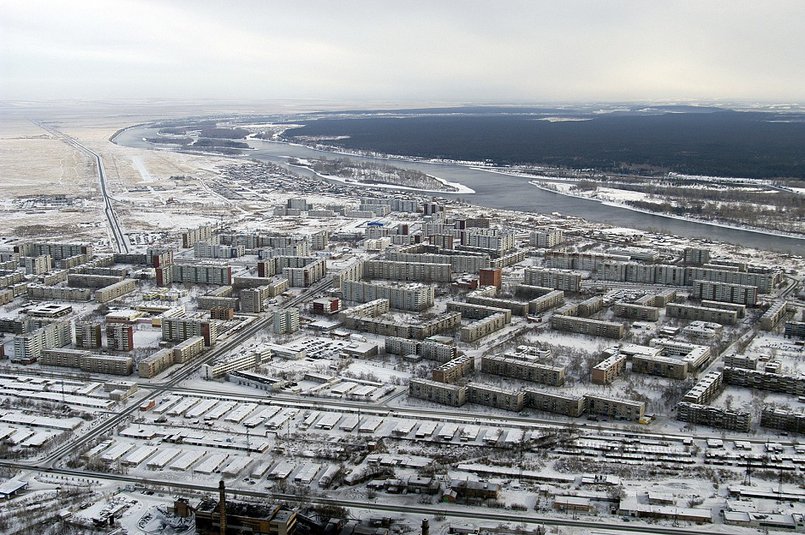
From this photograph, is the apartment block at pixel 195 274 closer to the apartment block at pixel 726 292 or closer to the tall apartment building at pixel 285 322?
the tall apartment building at pixel 285 322

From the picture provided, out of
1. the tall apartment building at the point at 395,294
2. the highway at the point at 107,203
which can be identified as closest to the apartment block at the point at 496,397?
the tall apartment building at the point at 395,294

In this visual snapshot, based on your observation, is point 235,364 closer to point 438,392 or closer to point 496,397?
point 438,392

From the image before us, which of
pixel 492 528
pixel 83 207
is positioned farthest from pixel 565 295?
pixel 83 207

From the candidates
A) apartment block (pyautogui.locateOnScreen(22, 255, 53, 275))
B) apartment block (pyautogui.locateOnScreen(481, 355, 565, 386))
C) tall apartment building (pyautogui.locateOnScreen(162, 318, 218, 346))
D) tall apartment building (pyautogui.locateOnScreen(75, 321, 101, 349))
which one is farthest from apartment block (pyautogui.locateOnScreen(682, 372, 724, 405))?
apartment block (pyautogui.locateOnScreen(22, 255, 53, 275))

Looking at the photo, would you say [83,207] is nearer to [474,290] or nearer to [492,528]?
[474,290]

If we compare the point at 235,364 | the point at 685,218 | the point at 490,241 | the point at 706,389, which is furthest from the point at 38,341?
the point at 685,218

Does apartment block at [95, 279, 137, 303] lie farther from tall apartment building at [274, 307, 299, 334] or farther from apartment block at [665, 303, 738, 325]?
apartment block at [665, 303, 738, 325]
